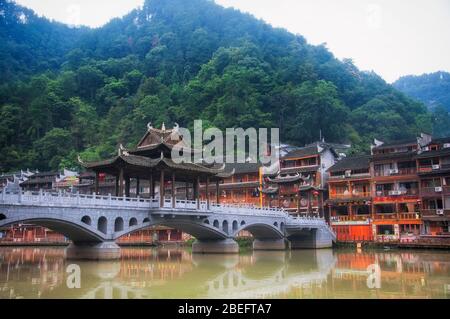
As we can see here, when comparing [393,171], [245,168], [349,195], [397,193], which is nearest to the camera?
[397,193]

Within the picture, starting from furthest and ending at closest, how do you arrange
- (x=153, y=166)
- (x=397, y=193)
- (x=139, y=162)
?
1. (x=397, y=193)
2. (x=153, y=166)
3. (x=139, y=162)

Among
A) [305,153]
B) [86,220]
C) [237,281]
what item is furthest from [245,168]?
[237,281]

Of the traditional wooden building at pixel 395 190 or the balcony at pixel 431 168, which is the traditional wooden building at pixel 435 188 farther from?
the traditional wooden building at pixel 395 190

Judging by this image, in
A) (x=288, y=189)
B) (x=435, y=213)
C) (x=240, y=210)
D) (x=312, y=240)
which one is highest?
(x=288, y=189)

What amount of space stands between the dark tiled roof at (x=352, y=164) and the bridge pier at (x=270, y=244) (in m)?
11.6

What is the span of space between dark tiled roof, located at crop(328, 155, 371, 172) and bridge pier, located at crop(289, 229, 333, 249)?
835cm

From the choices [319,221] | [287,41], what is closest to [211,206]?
[319,221]

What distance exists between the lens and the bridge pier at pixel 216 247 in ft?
144

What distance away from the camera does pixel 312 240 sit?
5303cm

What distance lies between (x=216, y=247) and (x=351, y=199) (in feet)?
62.8

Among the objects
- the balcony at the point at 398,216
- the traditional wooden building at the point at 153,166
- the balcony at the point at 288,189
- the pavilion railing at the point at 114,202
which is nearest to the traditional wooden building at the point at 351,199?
the balcony at the point at 398,216

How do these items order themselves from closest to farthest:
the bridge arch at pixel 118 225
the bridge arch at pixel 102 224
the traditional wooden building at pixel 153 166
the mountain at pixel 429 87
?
the bridge arch at pixel 102 224 < the bridge arch at pixel 118 225 < the traditional wooden building at pixel 153 166 < the mountain at pixel 429 87

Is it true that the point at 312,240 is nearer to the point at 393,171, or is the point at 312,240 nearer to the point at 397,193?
the point at 397,193

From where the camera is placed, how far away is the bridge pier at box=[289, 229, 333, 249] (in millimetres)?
52781
